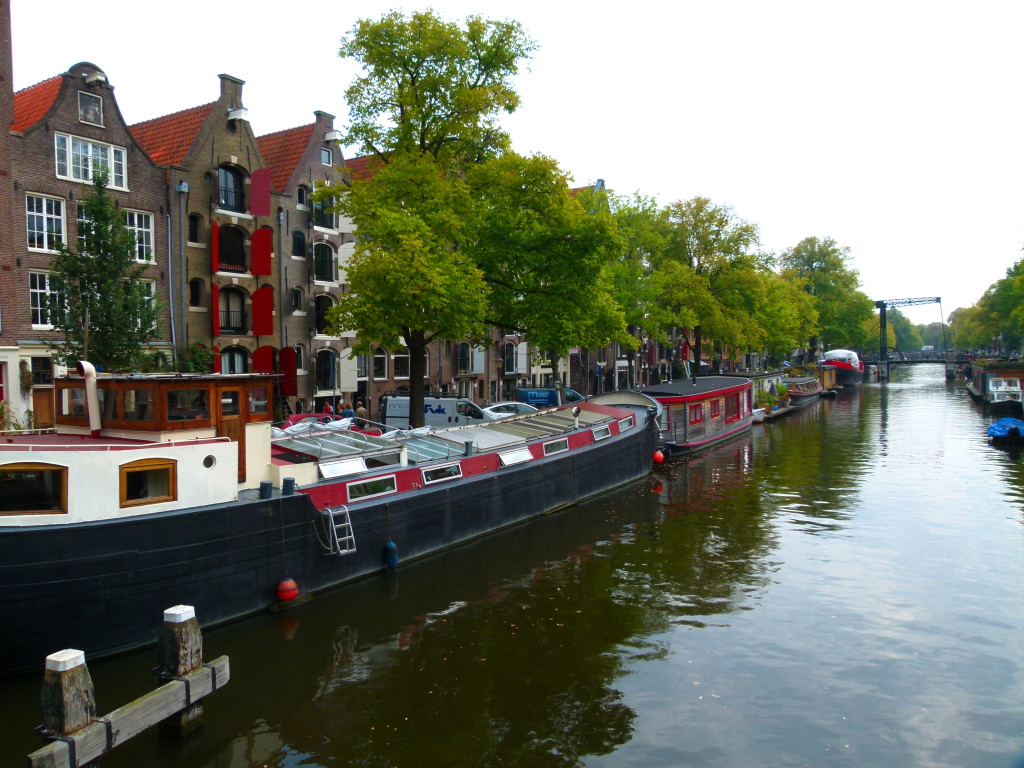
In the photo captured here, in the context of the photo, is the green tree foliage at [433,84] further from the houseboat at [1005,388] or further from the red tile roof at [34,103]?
the houseboat at [1005,388]

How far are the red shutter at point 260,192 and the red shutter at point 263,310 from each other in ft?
11.3

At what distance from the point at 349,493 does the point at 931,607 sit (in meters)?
11.6

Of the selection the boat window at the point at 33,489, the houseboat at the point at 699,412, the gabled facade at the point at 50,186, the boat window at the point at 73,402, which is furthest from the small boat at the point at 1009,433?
the boat window at the point at 33,489

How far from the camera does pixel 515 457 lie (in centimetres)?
2056

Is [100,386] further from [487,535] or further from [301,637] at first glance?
[487,535]

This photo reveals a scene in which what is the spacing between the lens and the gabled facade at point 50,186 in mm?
25734

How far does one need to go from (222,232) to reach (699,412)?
2356 centimetres

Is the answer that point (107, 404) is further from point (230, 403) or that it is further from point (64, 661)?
point (64, 661)

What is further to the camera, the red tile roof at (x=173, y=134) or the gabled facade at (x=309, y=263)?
the gabled facade at (x=309, y=263)

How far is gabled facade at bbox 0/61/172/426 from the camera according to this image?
25.7 metres

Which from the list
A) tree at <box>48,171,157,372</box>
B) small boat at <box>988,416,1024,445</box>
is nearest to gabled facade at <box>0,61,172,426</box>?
tree at <box>48,171,157,372</box>

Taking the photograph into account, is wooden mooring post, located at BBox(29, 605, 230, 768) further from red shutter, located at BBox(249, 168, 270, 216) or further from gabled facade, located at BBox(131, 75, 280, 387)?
red shutter, located at BBox(249, 168, 270, 216)

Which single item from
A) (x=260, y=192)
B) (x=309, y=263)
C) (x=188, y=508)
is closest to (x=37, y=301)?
(x=260, y=192)

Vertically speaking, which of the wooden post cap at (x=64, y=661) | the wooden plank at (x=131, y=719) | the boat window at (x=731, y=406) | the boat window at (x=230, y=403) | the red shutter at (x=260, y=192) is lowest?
the wooden plank at (x=131, y=719)
